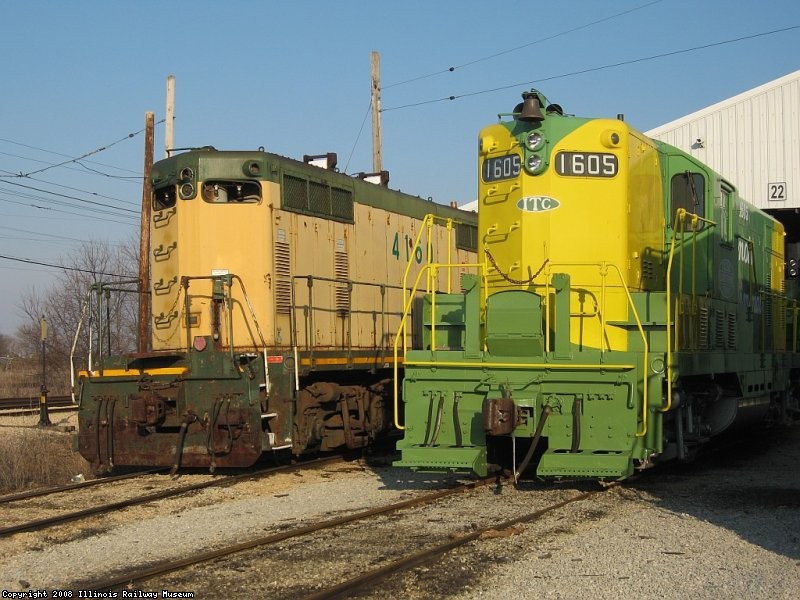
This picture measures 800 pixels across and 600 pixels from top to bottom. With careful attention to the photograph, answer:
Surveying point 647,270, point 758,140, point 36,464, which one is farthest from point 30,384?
point 647,270

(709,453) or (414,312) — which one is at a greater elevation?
(414,312)

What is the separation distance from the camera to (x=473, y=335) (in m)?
8.69

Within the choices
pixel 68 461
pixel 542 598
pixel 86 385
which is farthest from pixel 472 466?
pixel 68 461

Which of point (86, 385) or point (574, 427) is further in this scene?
point (86, 385)

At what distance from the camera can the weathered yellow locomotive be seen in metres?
10.3

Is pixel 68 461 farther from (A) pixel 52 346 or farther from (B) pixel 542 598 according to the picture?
(A) pixel 52 346

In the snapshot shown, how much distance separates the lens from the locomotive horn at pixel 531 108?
28.9 ft

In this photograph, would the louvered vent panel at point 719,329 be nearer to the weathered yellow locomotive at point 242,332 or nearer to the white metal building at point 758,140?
the weathered yellow locomotive at point 242,332

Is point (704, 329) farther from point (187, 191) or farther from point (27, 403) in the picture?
point (27, 403)

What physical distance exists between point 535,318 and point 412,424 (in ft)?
5.08

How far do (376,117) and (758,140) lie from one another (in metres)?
8.75

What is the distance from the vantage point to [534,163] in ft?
29.6

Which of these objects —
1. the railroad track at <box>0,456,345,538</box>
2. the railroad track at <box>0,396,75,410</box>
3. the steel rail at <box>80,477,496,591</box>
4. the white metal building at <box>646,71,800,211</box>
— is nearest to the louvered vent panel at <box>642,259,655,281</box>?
the steel rail at <box>80,477,496,591</box>

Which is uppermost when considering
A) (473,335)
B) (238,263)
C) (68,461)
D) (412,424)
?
(238,263)
